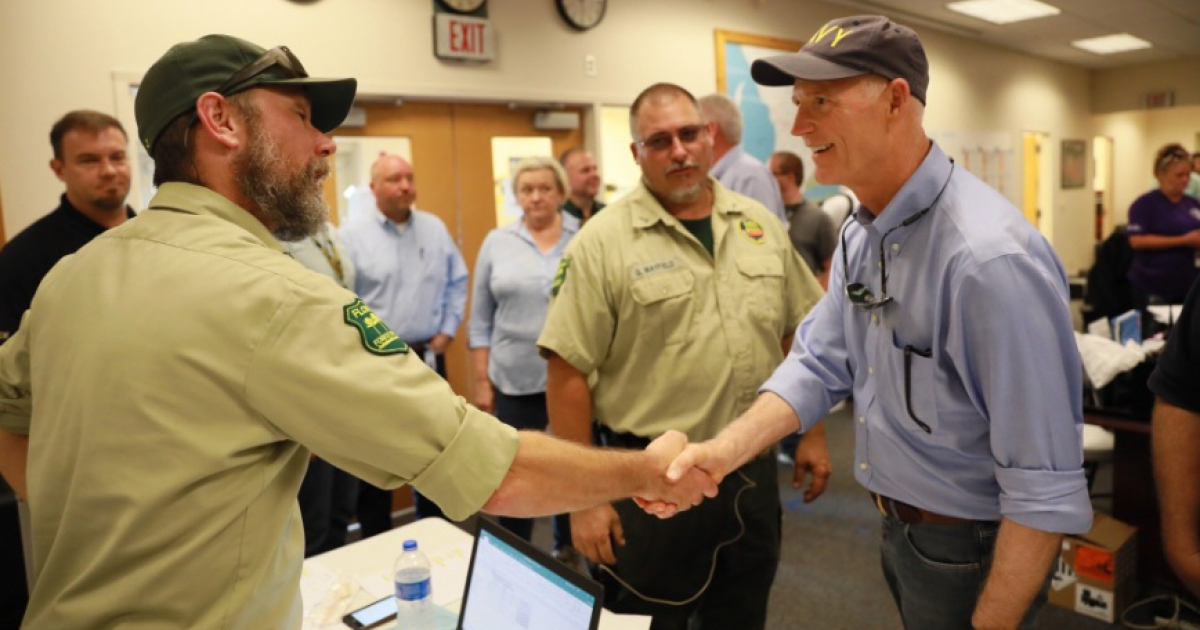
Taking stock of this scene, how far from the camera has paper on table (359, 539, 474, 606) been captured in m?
1.81

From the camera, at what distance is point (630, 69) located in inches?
210

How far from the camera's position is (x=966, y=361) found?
1308mm

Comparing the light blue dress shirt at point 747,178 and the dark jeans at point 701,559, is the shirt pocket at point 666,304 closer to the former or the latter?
the dark jeans at point 701,559

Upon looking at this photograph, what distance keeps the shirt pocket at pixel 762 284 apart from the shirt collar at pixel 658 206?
0.16 meters

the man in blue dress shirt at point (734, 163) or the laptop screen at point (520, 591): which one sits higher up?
the man in blue dress shirt at point (734, 163)

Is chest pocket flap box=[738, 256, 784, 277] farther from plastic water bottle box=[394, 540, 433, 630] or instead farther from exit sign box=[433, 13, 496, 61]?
exit sign box=[433, 13, 496, 61]

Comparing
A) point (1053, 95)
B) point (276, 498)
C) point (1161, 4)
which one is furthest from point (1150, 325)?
point (1053, 95)

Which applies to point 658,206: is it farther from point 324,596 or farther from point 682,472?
point 324,596

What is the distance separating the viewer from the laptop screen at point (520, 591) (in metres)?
1.28

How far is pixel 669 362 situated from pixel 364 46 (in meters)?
2.85

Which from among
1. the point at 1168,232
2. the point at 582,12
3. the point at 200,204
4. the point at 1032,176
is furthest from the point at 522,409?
the point at 1032,176

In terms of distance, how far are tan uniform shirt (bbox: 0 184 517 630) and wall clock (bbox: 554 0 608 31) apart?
13.7 feet

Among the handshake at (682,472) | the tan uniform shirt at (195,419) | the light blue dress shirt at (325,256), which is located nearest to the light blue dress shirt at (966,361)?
the handshake at (682,472)

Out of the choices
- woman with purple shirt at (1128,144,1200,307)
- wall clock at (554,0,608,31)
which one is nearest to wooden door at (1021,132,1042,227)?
woman with purple shirt at (1128,144,1200,307)
